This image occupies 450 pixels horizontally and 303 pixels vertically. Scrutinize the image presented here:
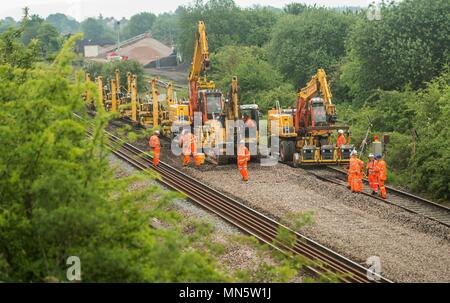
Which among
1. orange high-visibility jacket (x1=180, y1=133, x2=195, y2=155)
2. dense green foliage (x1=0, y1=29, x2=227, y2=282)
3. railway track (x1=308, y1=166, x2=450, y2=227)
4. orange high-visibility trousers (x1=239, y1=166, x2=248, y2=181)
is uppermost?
dense green foliage (x1=0, y1=29, x2=227, y2=282)

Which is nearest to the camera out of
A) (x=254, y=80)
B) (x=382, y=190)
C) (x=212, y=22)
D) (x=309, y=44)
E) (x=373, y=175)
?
(x=382, y=190)

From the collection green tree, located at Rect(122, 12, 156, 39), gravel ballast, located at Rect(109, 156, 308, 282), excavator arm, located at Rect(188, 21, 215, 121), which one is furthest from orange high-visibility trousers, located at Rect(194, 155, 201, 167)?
green tree, located at Rect(122, 12, 156, 39)

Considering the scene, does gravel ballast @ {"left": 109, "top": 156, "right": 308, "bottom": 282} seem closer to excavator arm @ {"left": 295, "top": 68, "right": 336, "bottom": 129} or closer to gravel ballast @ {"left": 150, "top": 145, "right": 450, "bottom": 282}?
gravel ballast @ {"left": 150, "top": 145, "right": 450, "bottom": 282}

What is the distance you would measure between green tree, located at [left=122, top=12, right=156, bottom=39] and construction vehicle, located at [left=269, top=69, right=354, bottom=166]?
143m

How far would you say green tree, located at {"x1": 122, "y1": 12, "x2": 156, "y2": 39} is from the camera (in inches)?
6688

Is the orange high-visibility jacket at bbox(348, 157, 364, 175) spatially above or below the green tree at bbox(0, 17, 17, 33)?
below

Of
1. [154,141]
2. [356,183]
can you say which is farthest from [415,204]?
[154,141]

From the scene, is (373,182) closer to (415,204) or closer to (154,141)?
(415,204)

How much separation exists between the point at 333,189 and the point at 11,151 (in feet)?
53.7

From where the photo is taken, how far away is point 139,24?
172 metres

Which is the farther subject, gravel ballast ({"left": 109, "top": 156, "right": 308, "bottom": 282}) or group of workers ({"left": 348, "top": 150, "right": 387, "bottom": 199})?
group of workers ({"left": 348, "top": 150, "right": 387, "bottom": 199})

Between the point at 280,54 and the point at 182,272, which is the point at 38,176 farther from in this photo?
the point at 280,54

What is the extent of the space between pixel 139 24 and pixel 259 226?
15795 centimetres

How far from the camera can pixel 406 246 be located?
17109 mm
